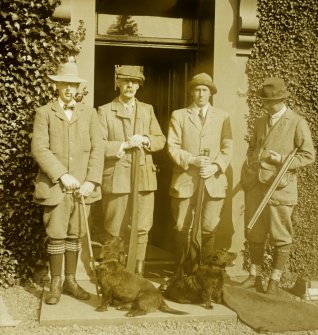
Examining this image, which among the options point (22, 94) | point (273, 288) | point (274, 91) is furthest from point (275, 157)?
point (22, 94)

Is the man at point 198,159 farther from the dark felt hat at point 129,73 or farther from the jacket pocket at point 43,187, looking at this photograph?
the jacket pocket at point 43,187

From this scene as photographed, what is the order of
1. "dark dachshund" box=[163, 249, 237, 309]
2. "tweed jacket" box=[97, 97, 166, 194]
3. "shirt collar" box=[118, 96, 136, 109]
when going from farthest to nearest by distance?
"shirt collar" box=[118, 96, 136, 109] → "tweed jacket" box=[97, 97, 166, 194] → "dark dachshund" box=[163, 249, 237, 309]

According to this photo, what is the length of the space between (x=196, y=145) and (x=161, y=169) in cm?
171

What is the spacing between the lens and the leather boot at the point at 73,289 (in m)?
5.41

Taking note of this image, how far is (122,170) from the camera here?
5.80 m

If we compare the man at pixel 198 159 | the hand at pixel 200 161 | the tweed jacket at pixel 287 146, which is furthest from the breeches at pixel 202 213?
the tweed jacket at pixel 287 146

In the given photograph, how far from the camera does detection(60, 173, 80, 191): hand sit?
513 centimetres

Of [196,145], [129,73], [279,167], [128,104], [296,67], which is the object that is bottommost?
[279,167]

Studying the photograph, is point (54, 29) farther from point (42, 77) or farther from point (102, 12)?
point (102, 12)

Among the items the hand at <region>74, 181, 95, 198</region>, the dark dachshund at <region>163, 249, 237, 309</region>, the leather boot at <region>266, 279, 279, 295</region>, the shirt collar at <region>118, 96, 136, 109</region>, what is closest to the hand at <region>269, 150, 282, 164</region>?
the dark dachshund at <region>163, 249, 237, 309</region>

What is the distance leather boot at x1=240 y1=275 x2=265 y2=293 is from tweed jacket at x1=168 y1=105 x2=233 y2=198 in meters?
1.10

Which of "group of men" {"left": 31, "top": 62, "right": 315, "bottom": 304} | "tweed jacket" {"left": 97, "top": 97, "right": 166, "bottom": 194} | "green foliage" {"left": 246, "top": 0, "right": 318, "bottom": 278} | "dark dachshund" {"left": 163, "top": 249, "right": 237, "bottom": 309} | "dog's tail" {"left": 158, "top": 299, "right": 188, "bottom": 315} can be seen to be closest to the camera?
"dog's tail" {"left": 158, "top": 299, "right": 188, "bottom": 315}

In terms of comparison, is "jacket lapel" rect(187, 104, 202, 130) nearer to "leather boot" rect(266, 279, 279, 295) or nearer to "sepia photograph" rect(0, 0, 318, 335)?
"sepia photograph" rect(0, 0, 318, 335)

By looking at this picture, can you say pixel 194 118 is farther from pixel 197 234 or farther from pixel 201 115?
pixel 197 234
